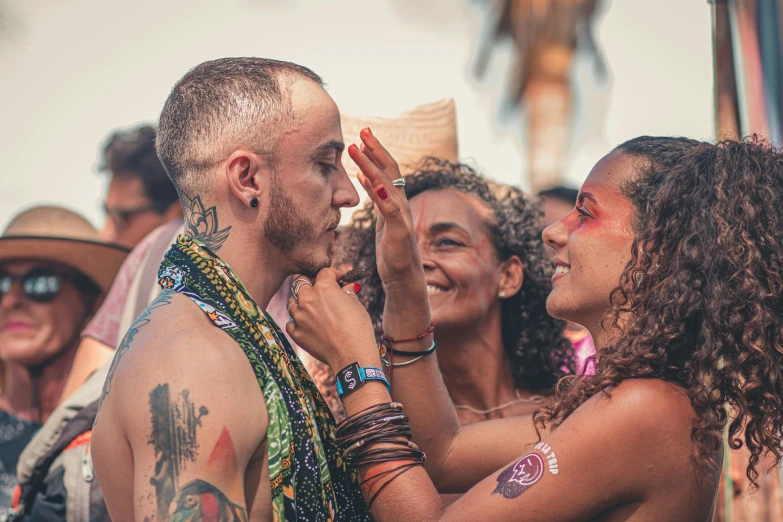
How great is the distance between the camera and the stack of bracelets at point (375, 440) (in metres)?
2.32

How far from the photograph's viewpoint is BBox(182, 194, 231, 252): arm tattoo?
2350mm

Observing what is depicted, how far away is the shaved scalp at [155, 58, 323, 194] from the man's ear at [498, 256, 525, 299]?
193 cm

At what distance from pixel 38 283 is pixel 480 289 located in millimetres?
2812

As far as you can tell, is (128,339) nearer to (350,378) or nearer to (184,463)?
(184,463)

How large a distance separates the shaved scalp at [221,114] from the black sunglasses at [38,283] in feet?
10.7

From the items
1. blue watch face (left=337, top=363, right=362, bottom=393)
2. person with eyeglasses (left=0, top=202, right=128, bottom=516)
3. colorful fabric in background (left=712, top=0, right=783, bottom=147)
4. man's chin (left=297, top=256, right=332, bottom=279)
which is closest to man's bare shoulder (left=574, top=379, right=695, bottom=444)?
blue watch face (left=337, top=363, right=362, bottom=393)

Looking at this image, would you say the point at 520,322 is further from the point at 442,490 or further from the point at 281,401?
the point at 281,401

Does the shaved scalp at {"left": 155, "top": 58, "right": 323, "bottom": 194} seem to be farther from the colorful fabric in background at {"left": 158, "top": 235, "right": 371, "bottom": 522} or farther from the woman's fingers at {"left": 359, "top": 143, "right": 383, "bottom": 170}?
the woman's fingers at {"left": 359, "top": 143, "right": 383, "bottom": 170}

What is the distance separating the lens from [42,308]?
17.5 feet

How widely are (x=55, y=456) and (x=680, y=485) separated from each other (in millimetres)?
2293

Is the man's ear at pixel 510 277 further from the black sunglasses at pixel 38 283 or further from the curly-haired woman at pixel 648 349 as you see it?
the black sunglasses at pixel 38 283

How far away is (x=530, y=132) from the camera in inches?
376

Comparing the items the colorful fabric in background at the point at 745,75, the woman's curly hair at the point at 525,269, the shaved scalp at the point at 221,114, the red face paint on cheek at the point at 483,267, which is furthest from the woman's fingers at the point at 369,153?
the colorful fabric in background at the point at 745,75

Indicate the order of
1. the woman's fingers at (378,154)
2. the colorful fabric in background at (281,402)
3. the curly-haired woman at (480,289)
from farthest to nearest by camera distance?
the curly-haired woman at (480,289) < the woman's fingers at (378,154) < the colorful fabric in background at (281,402)
